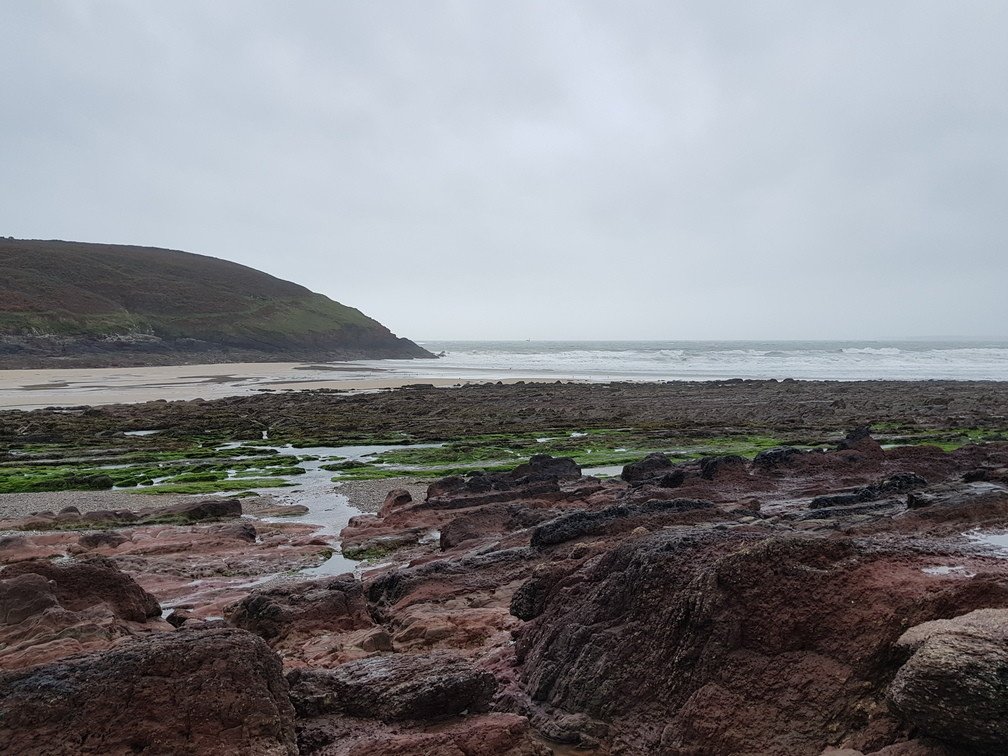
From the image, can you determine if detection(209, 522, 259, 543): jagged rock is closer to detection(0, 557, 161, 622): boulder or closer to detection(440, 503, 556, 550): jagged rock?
detection(440, 503, 556, 550): jagged rock

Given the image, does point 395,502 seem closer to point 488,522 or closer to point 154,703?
point 488,522

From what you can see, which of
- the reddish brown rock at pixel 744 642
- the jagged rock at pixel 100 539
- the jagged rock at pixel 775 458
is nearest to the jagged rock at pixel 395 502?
the jagged rock at pixel 100 539

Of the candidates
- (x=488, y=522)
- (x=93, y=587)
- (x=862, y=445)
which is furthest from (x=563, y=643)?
(x=862, y=445)

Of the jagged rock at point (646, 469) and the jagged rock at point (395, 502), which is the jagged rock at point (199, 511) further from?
the jagged rock at point (646, 469)

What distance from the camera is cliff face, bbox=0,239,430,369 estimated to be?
8244cm

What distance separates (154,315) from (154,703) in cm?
10806

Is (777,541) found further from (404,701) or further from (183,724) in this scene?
(183,724)

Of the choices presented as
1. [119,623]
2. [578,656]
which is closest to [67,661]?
[119,623]

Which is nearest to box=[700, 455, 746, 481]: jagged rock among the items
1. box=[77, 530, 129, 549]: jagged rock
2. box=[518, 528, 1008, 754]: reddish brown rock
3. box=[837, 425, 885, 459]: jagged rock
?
box=[837, 425, 885, 459]: jagged rock

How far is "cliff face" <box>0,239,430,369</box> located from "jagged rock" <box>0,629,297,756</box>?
7964cm

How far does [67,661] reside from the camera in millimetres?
5305

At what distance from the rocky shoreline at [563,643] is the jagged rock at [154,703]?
0.6 inches

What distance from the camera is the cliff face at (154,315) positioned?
270 feet

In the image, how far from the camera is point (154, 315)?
10119 cm
